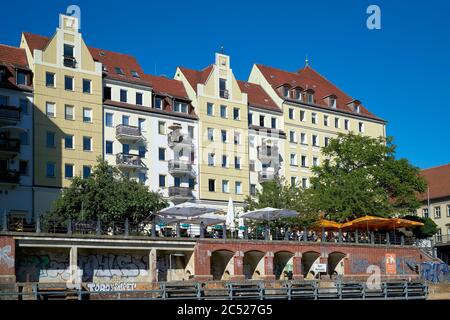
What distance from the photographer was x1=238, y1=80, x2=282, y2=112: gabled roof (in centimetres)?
7331

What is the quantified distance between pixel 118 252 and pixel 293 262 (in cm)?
1435

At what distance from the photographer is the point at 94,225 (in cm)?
Answer: 4372

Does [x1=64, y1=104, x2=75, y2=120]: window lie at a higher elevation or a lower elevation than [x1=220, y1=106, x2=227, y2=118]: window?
lower

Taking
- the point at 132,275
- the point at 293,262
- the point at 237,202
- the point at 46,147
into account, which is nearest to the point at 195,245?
the point at 132,275

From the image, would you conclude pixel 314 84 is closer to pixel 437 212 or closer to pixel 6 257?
pixel 437 212

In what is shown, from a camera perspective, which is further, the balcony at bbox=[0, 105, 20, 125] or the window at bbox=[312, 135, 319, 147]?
the window at bbox=[312, 135, 319, 147]

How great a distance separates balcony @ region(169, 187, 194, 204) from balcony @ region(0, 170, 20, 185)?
595 inches

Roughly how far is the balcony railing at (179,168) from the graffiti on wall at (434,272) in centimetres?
2247

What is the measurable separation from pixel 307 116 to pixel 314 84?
26.0 ft

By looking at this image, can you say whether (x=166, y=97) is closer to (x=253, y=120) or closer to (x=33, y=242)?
(x=253, y=120)

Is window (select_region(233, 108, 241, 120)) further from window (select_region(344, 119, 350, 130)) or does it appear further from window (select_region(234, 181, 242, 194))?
window (select_region(344, 119, 350, 130))

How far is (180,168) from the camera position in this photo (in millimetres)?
64812

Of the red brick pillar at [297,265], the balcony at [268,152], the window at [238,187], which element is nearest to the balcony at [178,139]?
the window at [238,187]

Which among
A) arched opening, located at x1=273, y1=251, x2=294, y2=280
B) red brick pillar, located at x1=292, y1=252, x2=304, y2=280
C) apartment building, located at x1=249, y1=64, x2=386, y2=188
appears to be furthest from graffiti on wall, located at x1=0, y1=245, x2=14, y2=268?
apartment building, located at x1=249, y1=64, x2=386, y2=188
